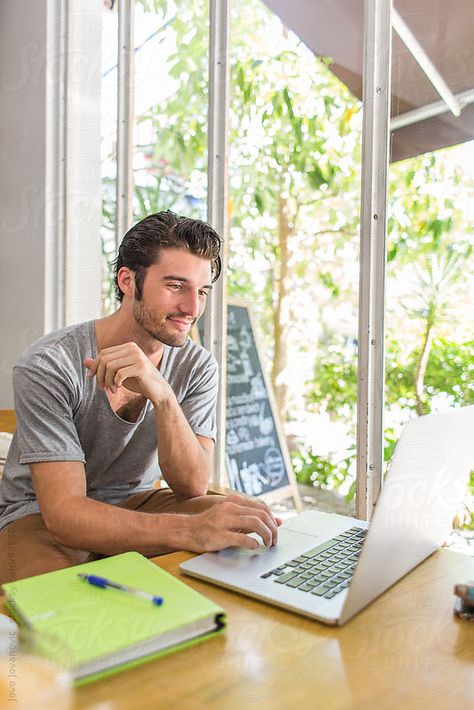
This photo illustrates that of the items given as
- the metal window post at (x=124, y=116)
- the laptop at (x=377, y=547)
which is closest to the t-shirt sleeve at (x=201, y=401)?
the laptop at (x=377, y=547)

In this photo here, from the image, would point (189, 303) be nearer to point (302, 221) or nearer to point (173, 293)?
point (173, 293)

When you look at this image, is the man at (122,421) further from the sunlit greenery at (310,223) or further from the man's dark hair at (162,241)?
the sunlit greenery at (310,223)

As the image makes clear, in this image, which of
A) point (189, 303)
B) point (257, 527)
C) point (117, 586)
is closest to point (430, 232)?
point (189, 303)

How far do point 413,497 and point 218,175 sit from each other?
A: 5.27 feet

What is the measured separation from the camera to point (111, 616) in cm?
73

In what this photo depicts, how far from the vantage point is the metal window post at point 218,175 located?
2.14m

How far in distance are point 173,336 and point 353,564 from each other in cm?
74

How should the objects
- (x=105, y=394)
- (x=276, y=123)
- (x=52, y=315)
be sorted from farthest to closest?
(x=52, y=315) < (x=276, y=123) < (x=105, y=394)

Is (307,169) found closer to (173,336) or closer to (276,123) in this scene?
(276,123)

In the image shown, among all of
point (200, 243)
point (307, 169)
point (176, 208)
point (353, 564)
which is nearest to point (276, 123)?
point (307, 169)

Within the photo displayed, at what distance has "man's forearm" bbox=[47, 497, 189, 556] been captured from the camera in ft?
3.45

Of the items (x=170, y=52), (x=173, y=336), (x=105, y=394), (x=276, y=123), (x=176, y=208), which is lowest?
(x=105, y=394)

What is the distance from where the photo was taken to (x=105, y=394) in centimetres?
146

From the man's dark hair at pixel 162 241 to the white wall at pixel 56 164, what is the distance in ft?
3.95
